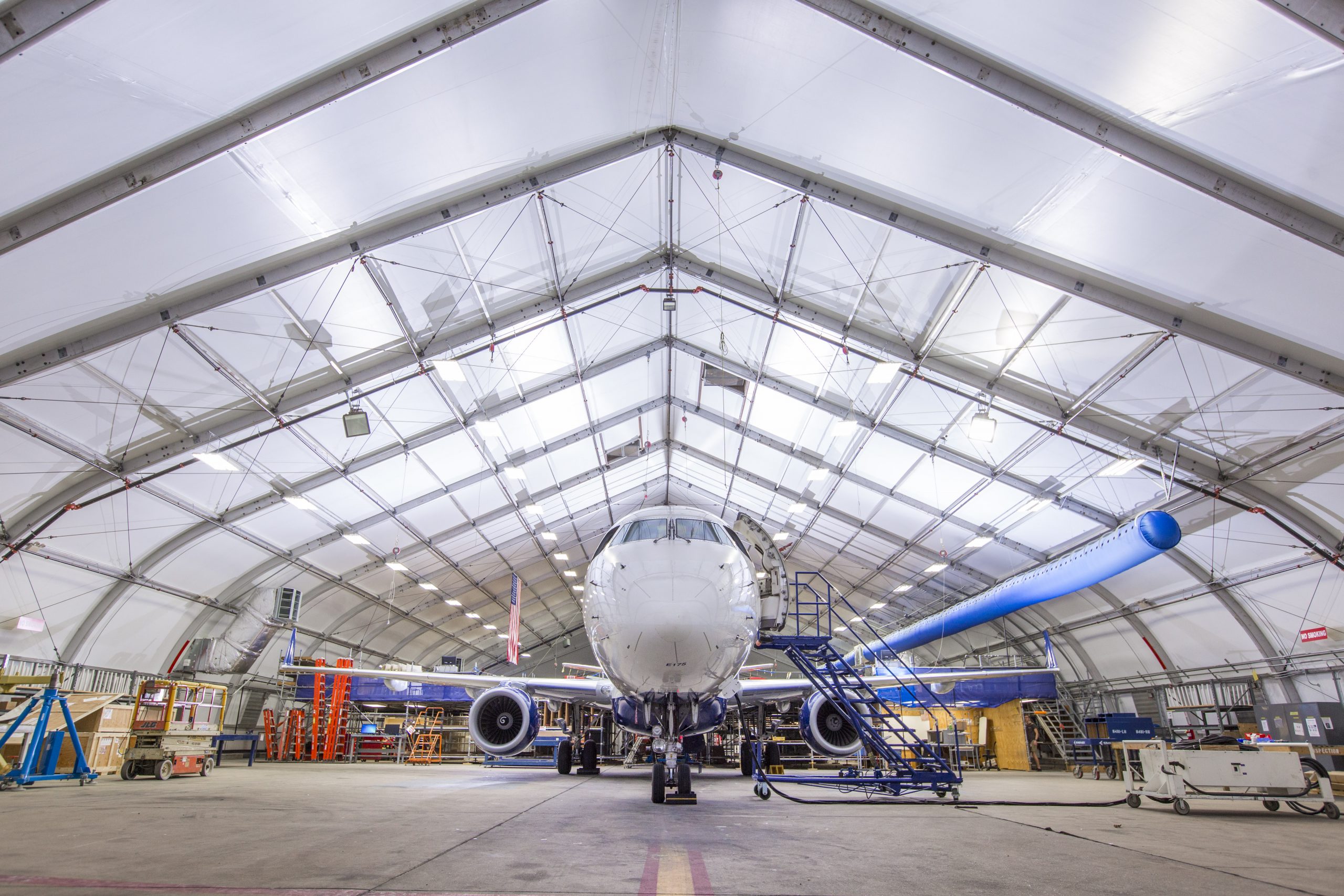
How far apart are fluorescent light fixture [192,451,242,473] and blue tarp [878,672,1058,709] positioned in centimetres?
2014

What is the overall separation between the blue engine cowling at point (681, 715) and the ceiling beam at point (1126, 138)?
8.45 meters

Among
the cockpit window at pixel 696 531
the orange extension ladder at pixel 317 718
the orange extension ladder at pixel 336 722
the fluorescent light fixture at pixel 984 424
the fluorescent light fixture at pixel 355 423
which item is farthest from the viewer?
the orange extension ladder at pixel 336 722

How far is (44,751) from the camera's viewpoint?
38.3 feet

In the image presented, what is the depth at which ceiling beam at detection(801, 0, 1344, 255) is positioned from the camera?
27.6ft

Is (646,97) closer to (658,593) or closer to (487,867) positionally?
(658,593)

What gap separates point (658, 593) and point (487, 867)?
3.82 meters

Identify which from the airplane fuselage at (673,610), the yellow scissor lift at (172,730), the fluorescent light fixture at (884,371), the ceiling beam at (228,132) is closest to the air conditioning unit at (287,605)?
the yellow scissor lift at (172,730)

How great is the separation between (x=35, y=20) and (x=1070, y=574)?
1886 centimetres

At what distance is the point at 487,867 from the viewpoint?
157 inches

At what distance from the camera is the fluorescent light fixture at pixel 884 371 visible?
1429cm

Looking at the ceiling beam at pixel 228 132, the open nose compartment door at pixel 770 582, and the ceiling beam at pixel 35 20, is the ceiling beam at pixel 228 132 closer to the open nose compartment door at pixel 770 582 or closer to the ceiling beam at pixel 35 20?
the ceiling beam at pixel 35 20

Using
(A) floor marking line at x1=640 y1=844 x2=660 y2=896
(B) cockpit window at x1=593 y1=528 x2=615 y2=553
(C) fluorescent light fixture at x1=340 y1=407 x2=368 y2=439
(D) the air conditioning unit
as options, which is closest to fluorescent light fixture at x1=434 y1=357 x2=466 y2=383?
(C) fluorescent light fixture at x1=340 y1=407 x2=368 y2=439

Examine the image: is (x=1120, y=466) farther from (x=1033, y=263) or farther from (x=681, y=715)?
(x=681, y=715)

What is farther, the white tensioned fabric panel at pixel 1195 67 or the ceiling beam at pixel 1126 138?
the ceiling beam at pixel 1126 138
